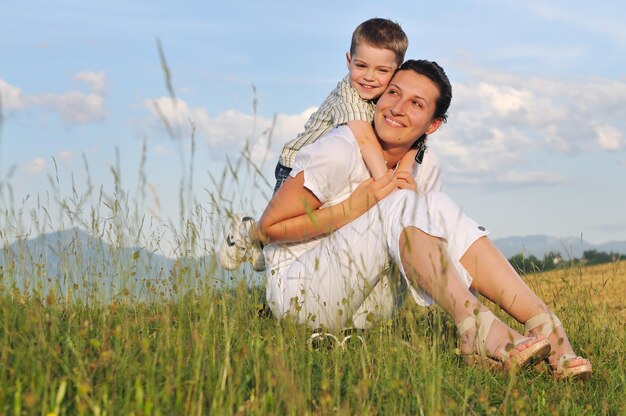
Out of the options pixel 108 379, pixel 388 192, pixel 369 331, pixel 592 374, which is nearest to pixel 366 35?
pixel 388 192

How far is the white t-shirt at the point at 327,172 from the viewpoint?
4273 mm

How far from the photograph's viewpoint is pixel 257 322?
13.4ft

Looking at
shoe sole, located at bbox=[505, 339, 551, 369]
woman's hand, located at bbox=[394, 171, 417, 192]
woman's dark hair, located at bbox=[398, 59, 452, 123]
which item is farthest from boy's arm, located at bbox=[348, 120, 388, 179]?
shoe sole, located at bbox=[505, 339, 551, 369]

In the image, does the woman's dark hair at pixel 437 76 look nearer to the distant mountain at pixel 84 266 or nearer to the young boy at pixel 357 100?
the young boy at pixel 357 100

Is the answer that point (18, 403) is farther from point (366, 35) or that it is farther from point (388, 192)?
point (366, 35)

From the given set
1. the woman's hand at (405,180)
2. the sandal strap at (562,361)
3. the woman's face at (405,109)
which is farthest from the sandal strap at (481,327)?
the woman's face at (405,109)

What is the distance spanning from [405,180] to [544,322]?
3.68 ft

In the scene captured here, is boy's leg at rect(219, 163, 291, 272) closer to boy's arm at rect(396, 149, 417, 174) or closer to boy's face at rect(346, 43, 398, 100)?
boy's arm at rect(396, 149, 417, 174)

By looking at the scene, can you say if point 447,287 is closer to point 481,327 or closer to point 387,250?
point 481,327

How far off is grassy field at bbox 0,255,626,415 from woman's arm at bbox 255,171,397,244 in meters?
0.45

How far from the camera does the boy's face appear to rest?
516 centimetres

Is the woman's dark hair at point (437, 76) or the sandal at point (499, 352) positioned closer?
the sandal at point (499, 352)

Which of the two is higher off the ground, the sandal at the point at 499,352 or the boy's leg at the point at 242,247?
the boy's leg at the point at 242,247

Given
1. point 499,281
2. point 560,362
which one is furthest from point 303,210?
point 560,362
